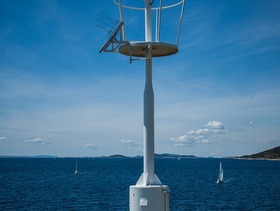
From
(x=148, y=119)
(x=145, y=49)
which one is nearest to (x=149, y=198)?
(x=148, y=119)

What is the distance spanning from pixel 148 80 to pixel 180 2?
2740 mm

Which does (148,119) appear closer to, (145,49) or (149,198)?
(145,49)

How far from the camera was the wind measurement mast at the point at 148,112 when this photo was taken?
11.1 meters

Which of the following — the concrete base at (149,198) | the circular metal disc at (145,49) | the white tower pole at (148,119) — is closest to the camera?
the concrete base at (149,198)

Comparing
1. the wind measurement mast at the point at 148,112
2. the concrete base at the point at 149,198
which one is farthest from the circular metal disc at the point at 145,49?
the concrete base at the point at 149,198

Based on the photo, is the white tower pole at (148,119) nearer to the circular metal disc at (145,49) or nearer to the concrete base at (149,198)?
the circular metal disc at (145,49)

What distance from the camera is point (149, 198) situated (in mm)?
11078

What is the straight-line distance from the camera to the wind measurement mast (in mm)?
11109

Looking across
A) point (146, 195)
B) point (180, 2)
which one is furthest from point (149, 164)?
point (180, 2)

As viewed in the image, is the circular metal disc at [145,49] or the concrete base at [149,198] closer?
the concrete base at [149,198]

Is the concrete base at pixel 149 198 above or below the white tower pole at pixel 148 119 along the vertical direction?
below

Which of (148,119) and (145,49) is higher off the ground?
(145,49)

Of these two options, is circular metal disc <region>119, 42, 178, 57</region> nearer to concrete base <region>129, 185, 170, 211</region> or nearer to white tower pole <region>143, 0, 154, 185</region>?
white tower pole <region>143, 0, 154, 185</region>

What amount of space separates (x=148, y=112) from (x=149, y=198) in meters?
2.39
